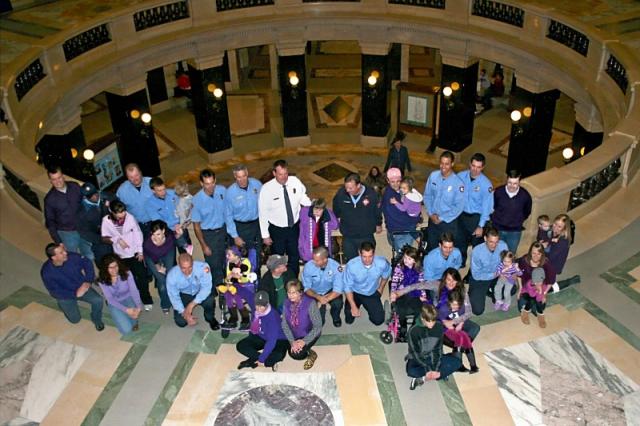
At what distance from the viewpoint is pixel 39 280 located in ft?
34.1

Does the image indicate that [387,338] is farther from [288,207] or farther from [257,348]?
[288,207]

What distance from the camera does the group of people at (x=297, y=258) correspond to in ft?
28.7

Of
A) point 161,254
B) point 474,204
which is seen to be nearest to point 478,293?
point 474,204

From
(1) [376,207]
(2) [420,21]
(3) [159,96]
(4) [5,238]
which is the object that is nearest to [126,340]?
(4) [5,238]

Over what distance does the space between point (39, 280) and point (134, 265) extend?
169 centimetres

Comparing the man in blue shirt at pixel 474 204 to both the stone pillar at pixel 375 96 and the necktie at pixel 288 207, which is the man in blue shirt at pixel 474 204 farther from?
the stone pillar at pixel 375 96

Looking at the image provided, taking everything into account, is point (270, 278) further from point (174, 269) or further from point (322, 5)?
point (322, 5)

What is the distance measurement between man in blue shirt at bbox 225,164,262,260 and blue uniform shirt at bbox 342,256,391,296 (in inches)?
63.8

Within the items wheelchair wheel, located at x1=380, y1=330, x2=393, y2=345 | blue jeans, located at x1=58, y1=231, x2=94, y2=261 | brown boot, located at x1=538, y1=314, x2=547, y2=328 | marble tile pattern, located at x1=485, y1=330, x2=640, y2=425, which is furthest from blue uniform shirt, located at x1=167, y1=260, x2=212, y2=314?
brown boot, located at x1=538, y1=314, x2=547, y2=328

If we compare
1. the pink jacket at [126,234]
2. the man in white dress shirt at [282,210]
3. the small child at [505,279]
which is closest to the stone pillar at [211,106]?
the man in white dress shirt at [282,210]

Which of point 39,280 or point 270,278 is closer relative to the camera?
point 270,278

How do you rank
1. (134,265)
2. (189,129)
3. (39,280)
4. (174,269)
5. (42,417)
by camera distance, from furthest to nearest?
1. (189,129)
2. (39,280)
3. (134,265)
4. (174,269)
5. (42,417)

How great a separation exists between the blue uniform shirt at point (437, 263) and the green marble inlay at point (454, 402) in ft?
4.34

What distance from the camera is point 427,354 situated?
8.28 meters
